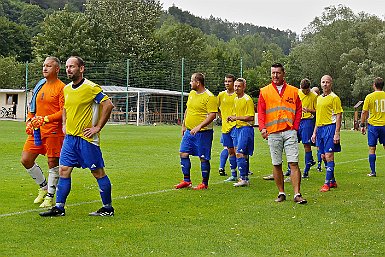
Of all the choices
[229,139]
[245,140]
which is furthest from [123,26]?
[245,140]

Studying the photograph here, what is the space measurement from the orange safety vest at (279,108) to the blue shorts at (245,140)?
7.81ft

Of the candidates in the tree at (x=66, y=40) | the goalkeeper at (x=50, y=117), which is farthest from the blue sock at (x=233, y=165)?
the tree at (x=66, y=40)

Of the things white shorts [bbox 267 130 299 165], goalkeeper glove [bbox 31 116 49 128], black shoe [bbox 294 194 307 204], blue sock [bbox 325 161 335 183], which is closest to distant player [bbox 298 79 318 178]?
blue sock [bbox 325 161 335 183]

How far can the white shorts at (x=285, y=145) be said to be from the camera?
10.5 meters

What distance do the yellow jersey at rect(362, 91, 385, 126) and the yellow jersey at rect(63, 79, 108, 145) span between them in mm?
7687

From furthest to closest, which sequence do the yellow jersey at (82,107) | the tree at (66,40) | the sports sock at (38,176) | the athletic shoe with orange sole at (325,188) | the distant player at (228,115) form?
the tree at (66,40)
the distant player at (228,115)
the athletic shoe with orange sole at (325,188)
the sports sock at (38,176)
the yellow jersey at (82,107)

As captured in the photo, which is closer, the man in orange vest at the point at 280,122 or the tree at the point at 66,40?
the man in orange vest at the point at 280,122

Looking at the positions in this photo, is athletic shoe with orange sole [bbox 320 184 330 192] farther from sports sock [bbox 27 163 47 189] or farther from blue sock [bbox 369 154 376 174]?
sports sock [bbox 27 163 47 189]

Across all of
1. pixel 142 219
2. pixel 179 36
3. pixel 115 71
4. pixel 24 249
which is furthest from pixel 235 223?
pixel 179 36

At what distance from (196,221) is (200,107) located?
12.0 feet

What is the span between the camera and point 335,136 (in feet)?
41.2

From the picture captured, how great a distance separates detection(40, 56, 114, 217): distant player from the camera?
9078mm

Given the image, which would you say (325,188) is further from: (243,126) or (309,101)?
(309,101)

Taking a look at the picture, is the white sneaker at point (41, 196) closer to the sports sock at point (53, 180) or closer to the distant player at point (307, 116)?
the sports sock at point (53, 180)
